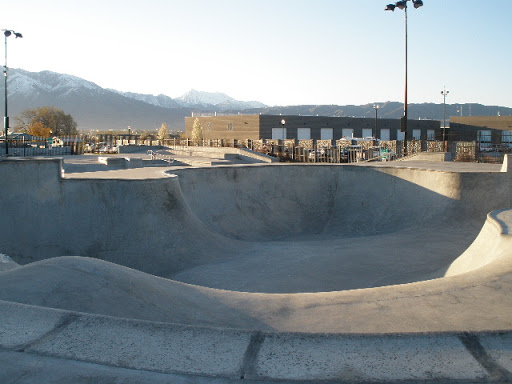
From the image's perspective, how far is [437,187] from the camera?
581 inches

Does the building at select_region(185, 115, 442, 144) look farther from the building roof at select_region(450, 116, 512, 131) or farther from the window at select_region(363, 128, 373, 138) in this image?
the building roof at select_region(450, 116, 512, 131)

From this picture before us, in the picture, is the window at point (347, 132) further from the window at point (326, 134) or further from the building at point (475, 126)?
the building at point (475, 126)

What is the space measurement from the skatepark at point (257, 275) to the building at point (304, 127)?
4627 cm

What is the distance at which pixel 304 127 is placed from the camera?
6850 centimetres

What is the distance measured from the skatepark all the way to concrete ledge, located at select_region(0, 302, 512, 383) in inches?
0.5

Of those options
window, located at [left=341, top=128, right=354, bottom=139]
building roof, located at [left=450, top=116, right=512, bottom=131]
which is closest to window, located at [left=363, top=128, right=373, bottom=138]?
window, located at [left=341, top=128, right=354, bottom=139]

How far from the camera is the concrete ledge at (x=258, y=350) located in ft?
8.25

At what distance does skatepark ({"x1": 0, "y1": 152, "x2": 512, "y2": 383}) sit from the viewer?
8.63 feet

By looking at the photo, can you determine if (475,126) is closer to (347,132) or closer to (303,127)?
(347,132)

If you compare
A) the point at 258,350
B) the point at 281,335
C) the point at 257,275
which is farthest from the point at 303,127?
the point at 258,350

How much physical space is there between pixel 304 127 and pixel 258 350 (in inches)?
2635

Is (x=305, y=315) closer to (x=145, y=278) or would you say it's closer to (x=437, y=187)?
(x=145, y=278)

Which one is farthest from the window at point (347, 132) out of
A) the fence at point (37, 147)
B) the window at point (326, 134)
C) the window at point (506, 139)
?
Result: the fence at point (37, 147)

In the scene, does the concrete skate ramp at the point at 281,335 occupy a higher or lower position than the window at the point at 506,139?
lower
